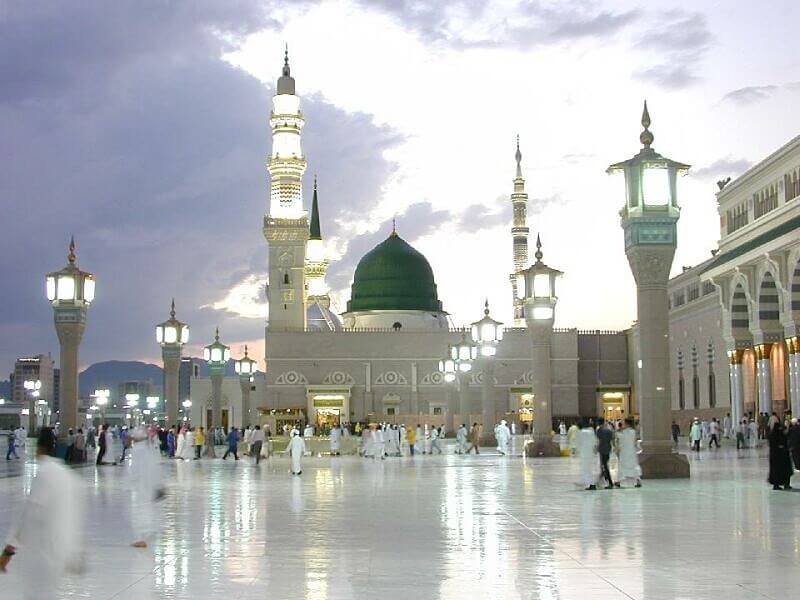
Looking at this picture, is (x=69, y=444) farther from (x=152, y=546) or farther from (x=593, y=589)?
(x=593, y=589)

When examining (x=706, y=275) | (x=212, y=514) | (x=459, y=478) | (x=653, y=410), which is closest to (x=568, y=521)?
(x=212, y=514)

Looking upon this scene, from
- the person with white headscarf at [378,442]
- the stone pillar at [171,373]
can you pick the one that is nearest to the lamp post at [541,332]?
the person with white headscarf at [378,442]

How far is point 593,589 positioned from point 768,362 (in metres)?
28.9

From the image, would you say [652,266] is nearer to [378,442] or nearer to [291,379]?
[378,442]

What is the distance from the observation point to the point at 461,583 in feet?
23.6

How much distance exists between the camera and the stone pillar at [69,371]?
24.0m

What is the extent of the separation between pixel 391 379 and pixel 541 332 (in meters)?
38.4

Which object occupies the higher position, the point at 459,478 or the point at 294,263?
the point at 294,263

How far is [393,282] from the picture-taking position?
236 feet

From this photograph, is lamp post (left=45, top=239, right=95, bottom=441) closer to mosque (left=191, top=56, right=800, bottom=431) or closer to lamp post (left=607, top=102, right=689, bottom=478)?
lamp post (left=607, top=102, right=689, bottom=478)

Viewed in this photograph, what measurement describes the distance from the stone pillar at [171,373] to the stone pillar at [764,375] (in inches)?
678

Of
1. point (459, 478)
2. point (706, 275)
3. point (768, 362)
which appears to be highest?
point (706, 275)

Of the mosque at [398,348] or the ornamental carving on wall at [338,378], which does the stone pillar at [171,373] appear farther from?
the ornamental carving on wall at [338,378]

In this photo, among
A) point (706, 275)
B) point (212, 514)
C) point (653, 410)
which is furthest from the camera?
point (706, 275)
